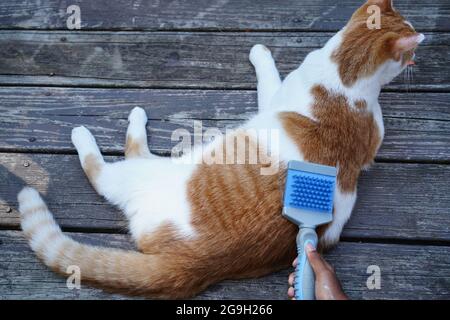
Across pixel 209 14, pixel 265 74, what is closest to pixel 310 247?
pixel 265 74

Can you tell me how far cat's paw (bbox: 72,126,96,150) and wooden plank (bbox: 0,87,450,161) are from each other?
0.04 meters

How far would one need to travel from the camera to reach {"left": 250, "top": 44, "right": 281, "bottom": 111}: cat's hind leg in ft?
6.16

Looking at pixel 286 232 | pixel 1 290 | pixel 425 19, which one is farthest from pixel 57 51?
pixel 425 19

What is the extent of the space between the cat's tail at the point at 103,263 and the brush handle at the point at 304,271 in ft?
1.19

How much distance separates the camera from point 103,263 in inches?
60.2

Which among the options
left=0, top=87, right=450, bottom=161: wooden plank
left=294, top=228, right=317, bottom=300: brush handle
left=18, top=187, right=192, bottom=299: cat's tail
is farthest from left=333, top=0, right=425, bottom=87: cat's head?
left=18, top=187, right=192, bottom=299: cat's tail

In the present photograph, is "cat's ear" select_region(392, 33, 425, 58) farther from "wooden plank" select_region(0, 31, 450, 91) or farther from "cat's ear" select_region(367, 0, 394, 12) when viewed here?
"wooden plank" select_region(0, 31, 450, 91)

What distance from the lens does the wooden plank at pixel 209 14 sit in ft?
6.81

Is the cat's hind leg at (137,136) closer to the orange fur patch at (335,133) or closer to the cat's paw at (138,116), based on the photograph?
the cat's paw at (138,116)
